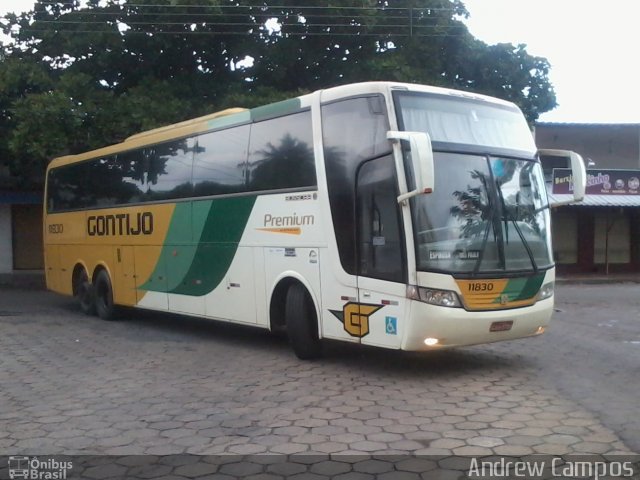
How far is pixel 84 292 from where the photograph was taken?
49.8ft

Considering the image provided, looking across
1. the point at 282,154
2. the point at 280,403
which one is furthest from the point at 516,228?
the point at 280,403

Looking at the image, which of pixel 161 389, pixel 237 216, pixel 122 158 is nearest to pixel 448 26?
pixel 122 158

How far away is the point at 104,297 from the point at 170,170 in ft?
12.7

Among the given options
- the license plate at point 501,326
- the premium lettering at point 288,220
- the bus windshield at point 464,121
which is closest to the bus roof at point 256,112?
the bus windshield at point 464,121

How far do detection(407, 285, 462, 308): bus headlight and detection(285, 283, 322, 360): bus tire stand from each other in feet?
5.94

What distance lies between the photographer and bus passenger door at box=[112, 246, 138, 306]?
1320 cm

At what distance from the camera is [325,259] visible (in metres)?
8.75

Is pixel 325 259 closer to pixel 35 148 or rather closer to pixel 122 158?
pixel 122 158

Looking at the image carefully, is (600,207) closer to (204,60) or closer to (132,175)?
(204,60)

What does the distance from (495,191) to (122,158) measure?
799 centimetres

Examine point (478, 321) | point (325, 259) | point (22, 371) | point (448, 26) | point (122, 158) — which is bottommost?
point (22, 371)

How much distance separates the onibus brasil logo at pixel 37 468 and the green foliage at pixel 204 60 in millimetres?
12225

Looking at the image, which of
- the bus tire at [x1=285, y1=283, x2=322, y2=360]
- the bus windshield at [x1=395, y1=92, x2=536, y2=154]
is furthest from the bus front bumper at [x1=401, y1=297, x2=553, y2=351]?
the bus windshield at [x1=395, y1=92, x2=536, y2=154]

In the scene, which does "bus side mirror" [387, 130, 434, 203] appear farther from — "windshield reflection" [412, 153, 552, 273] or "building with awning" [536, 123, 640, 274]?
"building with awning" [536, 123, 640, 274]
